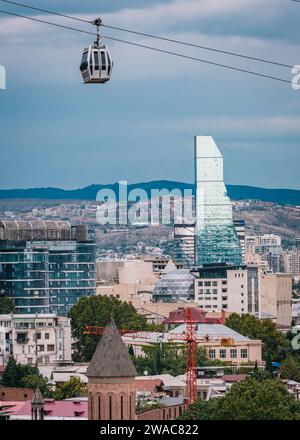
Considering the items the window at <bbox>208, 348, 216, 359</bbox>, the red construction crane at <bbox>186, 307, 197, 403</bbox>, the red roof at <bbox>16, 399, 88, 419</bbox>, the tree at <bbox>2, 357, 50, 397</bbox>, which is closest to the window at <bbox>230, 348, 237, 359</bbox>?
the window at <bbox>208, 348, 216, 359</bbox>

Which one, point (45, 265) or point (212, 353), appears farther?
point (45, 265)

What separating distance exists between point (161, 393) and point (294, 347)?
26701 millimetres

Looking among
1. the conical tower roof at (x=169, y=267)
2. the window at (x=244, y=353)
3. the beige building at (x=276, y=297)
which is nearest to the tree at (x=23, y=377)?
the window at (x=244, y=353)

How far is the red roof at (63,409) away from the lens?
60.3 m

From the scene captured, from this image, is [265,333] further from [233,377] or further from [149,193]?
[149,193]

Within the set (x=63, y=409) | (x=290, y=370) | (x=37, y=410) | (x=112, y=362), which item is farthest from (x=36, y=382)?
(x=112, y=362)

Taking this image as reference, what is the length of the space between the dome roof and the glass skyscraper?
30.3 m

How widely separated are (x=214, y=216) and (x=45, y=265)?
Answer: 6956 cm

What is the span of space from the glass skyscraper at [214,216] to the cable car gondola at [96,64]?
5766 inches

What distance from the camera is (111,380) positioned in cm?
5803

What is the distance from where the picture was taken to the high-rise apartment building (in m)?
124

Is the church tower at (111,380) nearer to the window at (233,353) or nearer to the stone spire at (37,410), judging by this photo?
the stone spire at (37,410)
